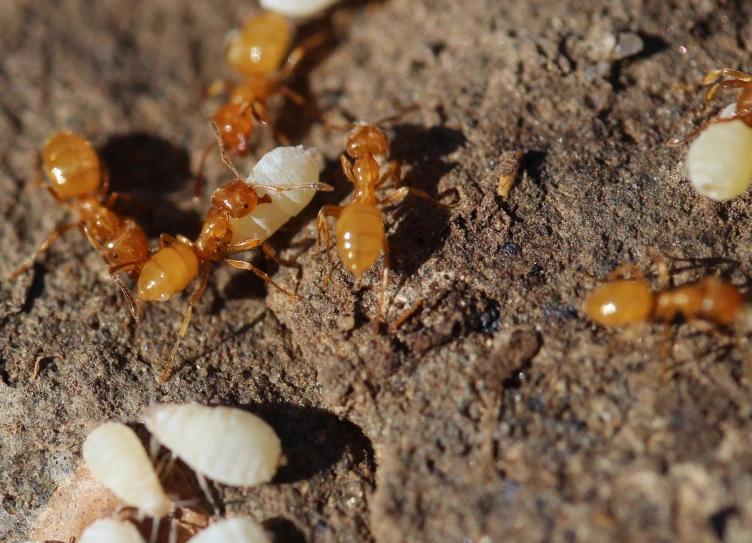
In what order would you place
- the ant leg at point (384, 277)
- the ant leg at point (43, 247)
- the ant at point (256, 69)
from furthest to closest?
the ant at point (256, 69) → the ant leg at point (43, 247) → the ant leg at point (384, 277)

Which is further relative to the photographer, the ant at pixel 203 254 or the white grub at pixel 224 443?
the ant at pixel 203 254

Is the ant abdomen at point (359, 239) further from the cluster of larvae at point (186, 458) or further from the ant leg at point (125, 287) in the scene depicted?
the ant leg at point (125, 287)

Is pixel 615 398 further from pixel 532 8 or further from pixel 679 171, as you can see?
pixel 532 8

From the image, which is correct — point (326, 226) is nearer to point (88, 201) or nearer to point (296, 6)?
point (88, 201)

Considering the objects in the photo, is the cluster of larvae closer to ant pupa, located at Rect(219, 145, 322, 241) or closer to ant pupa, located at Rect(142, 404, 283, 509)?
ant pupa, located at Rect(142, 404, 283, 509)

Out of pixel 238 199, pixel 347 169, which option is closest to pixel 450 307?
pixel 347 169

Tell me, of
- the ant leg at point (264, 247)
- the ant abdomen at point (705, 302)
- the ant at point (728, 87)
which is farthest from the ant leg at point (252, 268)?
the ant at point (728, 87)
